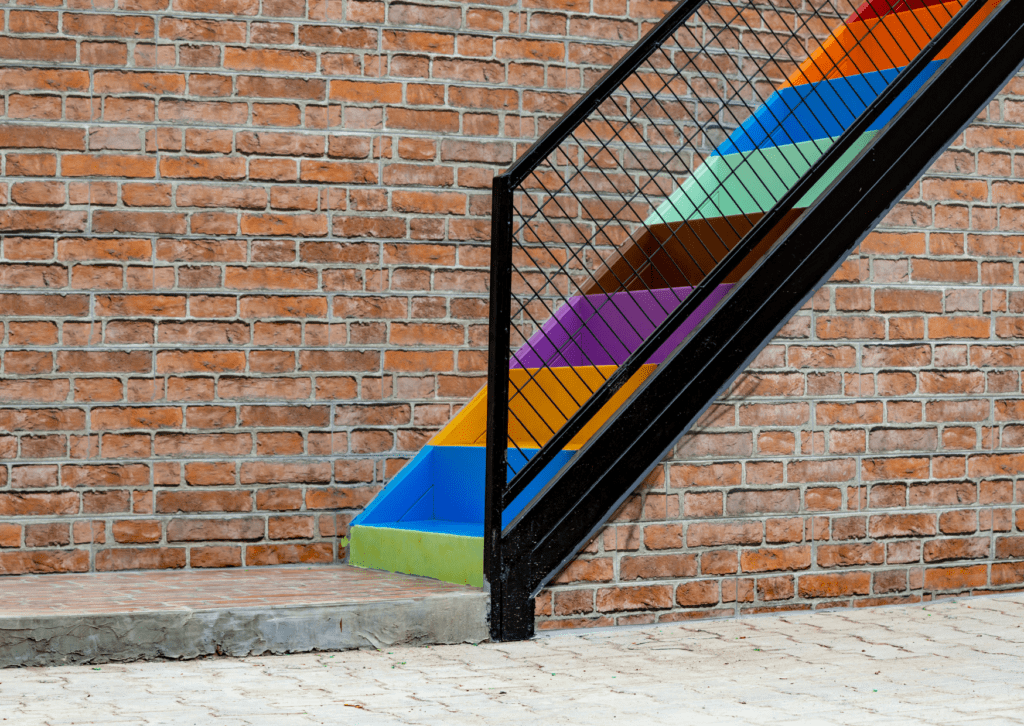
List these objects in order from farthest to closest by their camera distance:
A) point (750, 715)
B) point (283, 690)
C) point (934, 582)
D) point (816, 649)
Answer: point (934, 582), point (816, 649), point (283, 690), point (750, 715)

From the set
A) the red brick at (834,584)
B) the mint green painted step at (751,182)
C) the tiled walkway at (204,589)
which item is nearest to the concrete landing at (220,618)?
the tiled walkway at (204,589)

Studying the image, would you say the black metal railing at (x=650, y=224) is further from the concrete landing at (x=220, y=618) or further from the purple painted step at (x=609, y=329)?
the concrete landing at (x=220, y=618)

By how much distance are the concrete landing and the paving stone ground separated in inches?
2.1

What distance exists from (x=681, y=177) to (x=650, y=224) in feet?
1.43

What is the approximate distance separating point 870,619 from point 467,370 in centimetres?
195

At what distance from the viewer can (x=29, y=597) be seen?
4414 mm

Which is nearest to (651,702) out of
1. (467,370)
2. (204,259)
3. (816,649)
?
(816,649)

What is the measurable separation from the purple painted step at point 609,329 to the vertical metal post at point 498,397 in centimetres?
61

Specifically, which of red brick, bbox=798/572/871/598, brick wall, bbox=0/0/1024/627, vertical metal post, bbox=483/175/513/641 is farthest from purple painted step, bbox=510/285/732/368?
red brick, bbox=798/572/871/598

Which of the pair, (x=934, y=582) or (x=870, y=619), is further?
(x=934, y=582)

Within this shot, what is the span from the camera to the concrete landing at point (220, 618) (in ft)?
13.0

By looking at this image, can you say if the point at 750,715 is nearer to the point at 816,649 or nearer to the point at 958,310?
the point at 816,649

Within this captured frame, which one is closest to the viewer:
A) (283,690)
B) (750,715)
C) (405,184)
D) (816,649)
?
(750,715)

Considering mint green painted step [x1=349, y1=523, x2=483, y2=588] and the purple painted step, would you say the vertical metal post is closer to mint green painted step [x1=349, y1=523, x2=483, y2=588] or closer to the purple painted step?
mint green painted step [x1=349, y1=523, x2=483, y2=588]
